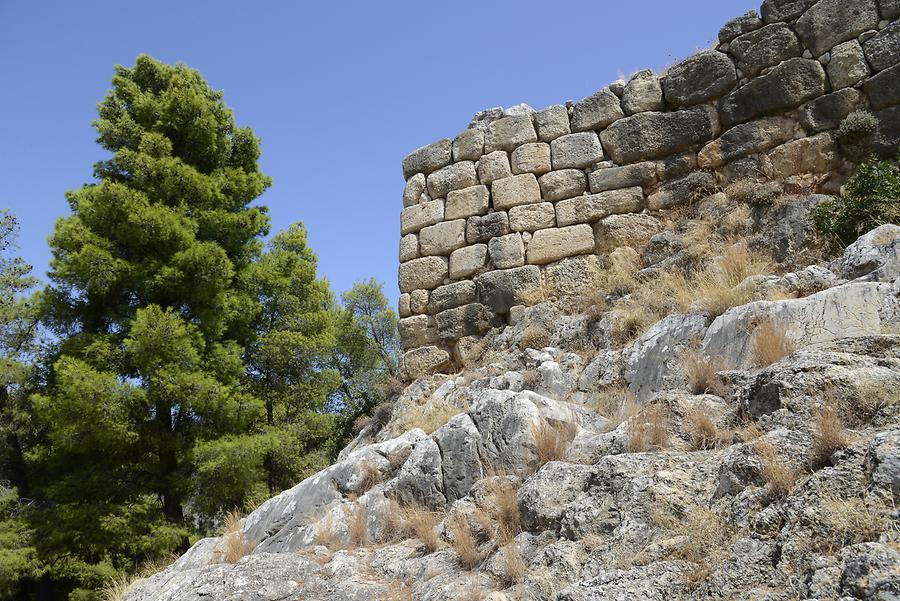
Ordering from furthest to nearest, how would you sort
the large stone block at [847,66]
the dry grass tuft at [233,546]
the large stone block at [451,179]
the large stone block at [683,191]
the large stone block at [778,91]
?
the large stone block at [451,179]
the large stone block at [683,191]
the large stone block at [778,91]
the large stone block at [847,66]
the dry grass tuft at [233,546]

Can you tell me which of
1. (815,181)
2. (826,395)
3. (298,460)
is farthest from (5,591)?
(815,181)

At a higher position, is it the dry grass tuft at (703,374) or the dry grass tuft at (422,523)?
the dry grass tuft at (703,374)

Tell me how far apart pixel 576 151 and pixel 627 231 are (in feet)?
4.09

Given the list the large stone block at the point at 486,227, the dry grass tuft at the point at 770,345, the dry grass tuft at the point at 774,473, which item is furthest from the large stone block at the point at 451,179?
the dry grass tuft at the point at 774,473

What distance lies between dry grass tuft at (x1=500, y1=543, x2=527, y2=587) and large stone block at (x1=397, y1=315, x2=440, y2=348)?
5059 mm

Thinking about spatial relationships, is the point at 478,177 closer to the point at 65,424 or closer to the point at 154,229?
the point at 154,229

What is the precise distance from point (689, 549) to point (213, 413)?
26.4 feet

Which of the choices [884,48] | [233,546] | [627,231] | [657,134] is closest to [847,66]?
[884,48]

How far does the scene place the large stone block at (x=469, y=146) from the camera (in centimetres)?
960

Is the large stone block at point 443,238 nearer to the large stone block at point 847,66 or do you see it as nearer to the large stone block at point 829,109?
the large stone block at point 829,109

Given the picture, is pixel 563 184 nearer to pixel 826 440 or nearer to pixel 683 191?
pixel 683 191

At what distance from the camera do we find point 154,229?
10289mm

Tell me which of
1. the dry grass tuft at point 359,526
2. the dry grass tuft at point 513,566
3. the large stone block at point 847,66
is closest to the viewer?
the dry grass tuft at point 513,566

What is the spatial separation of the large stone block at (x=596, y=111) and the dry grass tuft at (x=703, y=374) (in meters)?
4.50
